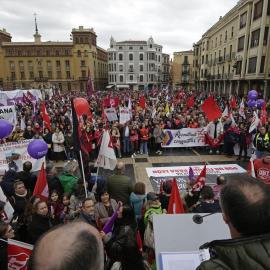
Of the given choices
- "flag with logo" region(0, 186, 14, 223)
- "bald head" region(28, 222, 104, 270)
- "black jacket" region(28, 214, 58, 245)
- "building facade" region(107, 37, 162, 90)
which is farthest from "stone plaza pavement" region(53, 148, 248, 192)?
"building facade" region(107, 37, 162, 90)

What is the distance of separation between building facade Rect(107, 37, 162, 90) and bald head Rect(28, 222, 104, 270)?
216ft

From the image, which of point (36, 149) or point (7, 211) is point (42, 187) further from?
point (36, 149)

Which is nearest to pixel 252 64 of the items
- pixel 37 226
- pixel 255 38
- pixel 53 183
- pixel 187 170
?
pixel 255 38

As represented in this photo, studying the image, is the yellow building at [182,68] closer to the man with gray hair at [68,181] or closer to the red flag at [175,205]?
the man with gray hair at [68,181]

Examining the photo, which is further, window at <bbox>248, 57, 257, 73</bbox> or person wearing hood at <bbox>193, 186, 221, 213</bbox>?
window at <bbox>248, 57, 257, 73</bbox>

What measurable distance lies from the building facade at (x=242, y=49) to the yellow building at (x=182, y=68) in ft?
98.5

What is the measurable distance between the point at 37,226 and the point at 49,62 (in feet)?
216

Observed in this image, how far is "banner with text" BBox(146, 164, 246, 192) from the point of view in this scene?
7.74 meters

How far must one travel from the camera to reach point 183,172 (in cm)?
830

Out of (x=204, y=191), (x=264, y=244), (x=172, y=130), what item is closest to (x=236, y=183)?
(x=264, y=244)

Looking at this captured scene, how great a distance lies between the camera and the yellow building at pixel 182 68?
73.2m

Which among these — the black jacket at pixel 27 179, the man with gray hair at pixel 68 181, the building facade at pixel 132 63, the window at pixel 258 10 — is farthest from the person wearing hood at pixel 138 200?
the building facade at pixel 132 63

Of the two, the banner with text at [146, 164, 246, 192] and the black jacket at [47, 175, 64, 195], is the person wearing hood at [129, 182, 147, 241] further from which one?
the banner with text at [146, 164, 246, 192]

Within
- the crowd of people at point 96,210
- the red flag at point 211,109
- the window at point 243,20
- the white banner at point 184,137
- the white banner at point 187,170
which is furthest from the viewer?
the window at point 243,20
